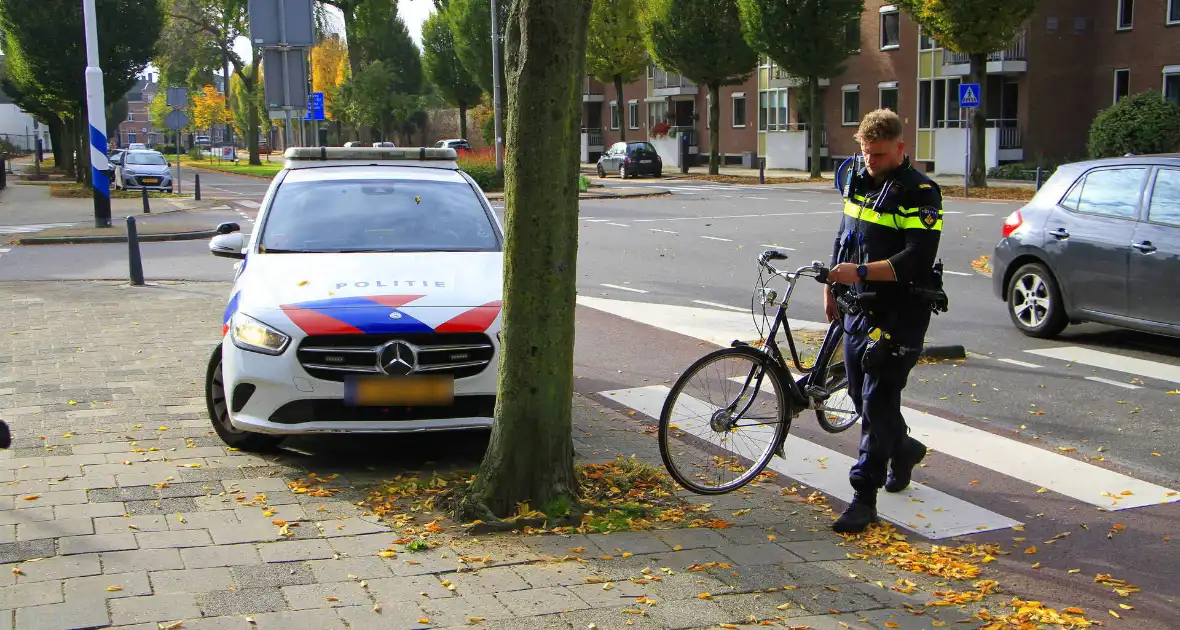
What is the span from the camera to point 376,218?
7301 mm

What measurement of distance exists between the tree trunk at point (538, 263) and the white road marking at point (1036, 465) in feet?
8.32

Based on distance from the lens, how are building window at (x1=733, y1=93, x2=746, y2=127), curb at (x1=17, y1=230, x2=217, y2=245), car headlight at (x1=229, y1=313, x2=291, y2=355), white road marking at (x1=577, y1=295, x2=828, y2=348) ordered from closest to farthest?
car headlight at (x1=229, y1=313, x2=291, y2=355)
white road marking at (x1=577, y1=295, x2=828, y2=348)
curb at (x1=17, y1=230, x2=217, y2=245)
building window at (x1=733, y1=93, x2=746, y2=127)

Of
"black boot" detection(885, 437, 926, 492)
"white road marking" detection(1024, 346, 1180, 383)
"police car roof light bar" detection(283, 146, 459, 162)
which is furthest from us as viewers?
"white road marking" detection(1024, 346, 1180, 383)

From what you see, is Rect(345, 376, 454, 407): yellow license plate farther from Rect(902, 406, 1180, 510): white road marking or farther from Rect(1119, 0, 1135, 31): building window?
Rect(1119, 0, 1135, 31): building window

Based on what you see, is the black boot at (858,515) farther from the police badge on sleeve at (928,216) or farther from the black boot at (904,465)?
the police badge on sleeve at (928,216)

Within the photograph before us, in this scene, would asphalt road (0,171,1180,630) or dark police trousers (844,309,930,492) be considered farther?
dark police trousers (844,309,930,492)

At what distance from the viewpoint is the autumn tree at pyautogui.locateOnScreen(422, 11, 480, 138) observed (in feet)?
247

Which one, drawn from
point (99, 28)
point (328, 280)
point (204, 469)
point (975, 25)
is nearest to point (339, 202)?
point (328, 280)

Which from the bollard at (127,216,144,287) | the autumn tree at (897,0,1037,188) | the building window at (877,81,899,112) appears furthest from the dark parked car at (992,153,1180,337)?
the building window at (877,81,899,112)

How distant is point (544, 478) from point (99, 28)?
1341 inches

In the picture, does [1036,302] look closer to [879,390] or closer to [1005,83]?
[879,390]

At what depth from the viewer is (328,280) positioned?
632cm

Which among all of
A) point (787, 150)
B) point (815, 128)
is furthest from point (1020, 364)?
point (787, 150)

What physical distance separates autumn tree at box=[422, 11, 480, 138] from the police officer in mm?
71638
